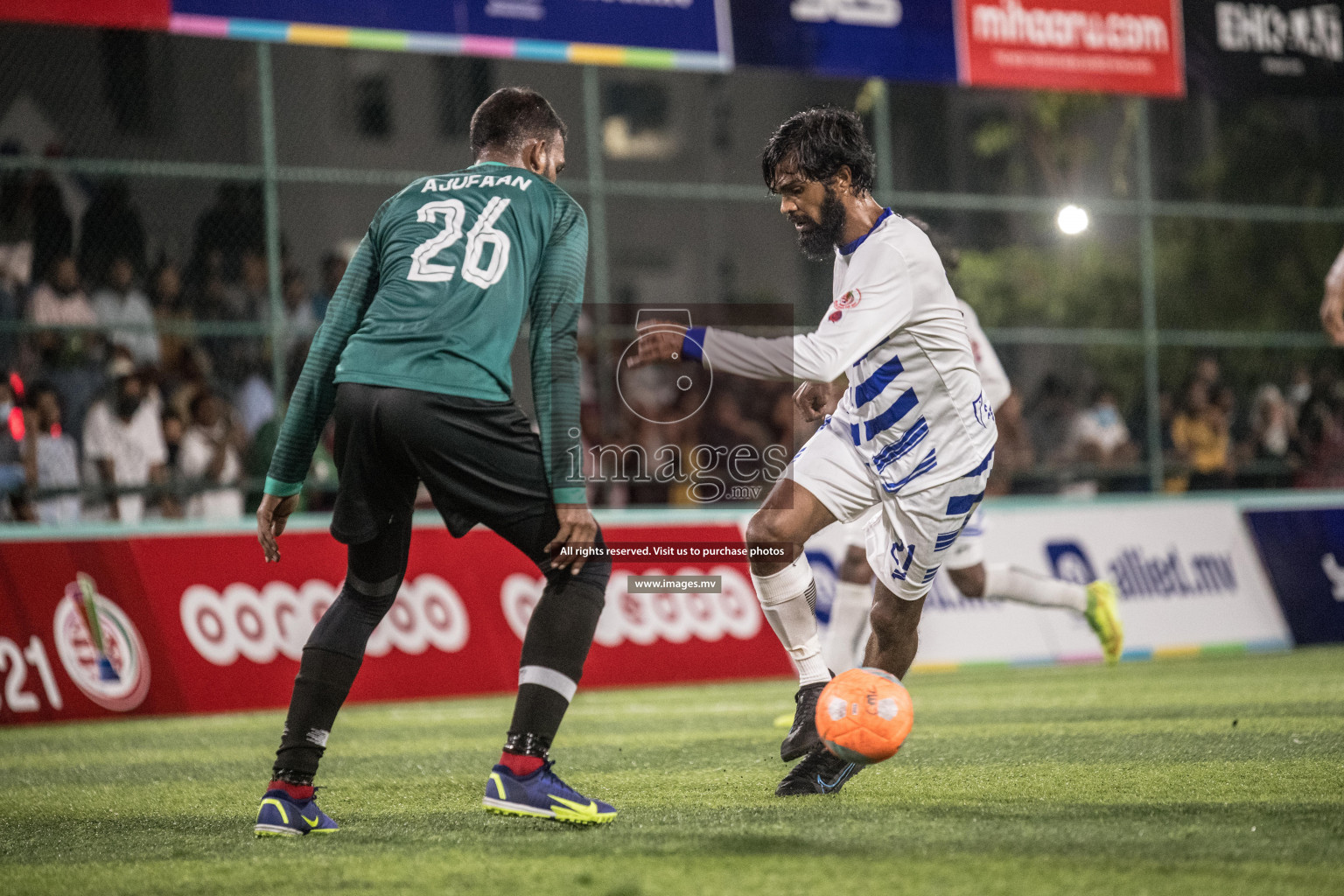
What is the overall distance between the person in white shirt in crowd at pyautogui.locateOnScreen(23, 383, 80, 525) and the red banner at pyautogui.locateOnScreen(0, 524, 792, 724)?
4.10ft

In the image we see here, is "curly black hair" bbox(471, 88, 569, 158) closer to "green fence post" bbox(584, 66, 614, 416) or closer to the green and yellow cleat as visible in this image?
the green and yellow cleat

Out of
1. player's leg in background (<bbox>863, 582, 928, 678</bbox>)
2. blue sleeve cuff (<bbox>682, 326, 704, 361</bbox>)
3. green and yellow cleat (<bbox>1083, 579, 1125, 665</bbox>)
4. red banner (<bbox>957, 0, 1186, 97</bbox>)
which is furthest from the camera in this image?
red banner (<bbox>957, 0, 1186, 97</bbox>)

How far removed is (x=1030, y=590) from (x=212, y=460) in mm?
6443

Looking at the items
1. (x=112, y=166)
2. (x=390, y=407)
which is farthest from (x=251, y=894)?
(x=112, y=166)

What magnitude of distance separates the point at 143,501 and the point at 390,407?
7.89 metres

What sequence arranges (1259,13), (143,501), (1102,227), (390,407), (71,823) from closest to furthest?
(390,407) < (71,823) < (143,501) < (1259,13) < (1102,227)

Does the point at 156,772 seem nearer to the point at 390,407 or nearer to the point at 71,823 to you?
the point at 71,823

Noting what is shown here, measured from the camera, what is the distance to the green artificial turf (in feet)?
13.2

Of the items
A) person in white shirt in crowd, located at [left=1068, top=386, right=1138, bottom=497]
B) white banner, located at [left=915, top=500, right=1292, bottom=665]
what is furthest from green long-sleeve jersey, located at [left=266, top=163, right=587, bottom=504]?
person in white shirt in crowd, located at [left=1068, top=386, right=1138, bottom=497]

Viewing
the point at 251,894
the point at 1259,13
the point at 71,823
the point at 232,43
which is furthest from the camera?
the point at 232,43

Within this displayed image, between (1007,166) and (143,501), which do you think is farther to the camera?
(1007,166)

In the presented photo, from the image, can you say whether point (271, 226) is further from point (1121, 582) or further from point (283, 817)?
point (283, 817)

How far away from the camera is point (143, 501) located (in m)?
11.8

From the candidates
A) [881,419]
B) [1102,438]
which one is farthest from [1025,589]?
[1102,438]
